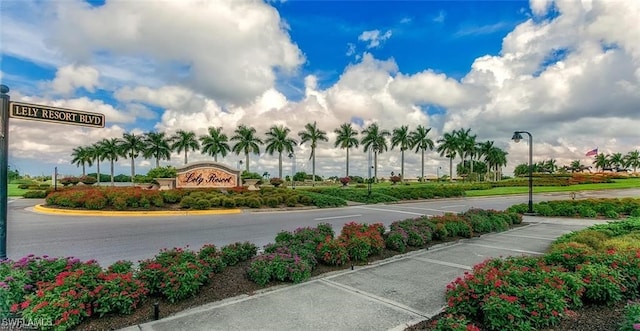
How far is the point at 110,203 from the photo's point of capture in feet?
58.2

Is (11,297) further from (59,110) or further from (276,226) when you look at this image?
(276,226)

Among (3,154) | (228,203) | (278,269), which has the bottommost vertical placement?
(228,203)

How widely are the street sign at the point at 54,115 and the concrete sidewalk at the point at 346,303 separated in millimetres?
3165

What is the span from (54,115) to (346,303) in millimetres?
5098

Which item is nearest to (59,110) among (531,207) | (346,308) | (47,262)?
(47,262)

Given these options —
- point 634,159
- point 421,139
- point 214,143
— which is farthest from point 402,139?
point 634,159

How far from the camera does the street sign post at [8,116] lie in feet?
14.4

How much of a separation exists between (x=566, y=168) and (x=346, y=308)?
133894 millimetres

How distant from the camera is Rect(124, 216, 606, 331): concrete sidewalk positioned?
3.99m

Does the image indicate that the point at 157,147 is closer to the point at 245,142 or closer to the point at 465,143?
the point at 245,142

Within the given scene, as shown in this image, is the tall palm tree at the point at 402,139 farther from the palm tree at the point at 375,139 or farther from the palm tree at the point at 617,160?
the palm tree at the point at 617,160

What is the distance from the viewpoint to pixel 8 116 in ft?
14.6

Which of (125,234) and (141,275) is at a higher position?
(141,275)

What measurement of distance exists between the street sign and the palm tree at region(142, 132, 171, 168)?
183ft
